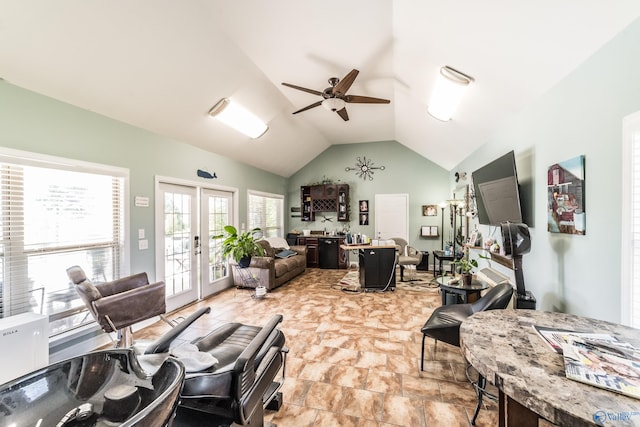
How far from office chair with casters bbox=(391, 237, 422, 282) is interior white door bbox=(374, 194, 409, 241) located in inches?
17.8

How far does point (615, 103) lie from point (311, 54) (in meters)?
2.53

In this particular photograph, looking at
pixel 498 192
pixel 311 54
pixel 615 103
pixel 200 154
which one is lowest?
pixel 498 192

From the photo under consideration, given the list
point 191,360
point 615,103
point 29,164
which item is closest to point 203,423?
point 191,360

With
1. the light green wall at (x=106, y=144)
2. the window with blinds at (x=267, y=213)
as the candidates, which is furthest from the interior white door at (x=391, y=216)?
the light green wall at (x=106, y=144)

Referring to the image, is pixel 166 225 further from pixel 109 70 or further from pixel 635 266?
pixel 635 266

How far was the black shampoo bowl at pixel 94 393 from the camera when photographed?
2.30 feet

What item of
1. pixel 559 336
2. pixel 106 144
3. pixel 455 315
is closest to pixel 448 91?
pixel 455 315

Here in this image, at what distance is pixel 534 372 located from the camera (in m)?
0.86

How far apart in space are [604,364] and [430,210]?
5881 mm

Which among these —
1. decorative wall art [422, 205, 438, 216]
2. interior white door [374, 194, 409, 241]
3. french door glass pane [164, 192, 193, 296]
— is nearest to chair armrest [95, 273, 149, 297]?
french door glass pane [164, 192, 193, 296]

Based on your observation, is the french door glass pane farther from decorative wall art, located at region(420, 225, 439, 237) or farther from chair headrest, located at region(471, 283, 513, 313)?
decorative wall art, located at region(420, 225, 439, 237)

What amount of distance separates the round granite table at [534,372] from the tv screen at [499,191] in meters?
1.42

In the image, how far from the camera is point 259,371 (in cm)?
141

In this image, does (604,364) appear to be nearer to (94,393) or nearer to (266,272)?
(94,393)
